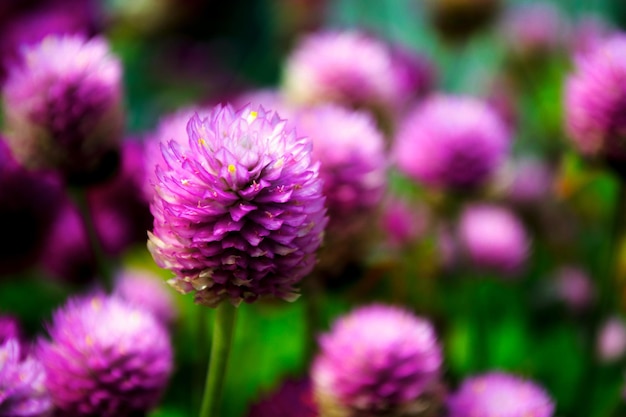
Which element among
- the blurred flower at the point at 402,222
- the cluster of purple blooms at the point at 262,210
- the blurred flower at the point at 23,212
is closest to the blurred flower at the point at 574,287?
the cluster of purple blooms at the point at 262,210

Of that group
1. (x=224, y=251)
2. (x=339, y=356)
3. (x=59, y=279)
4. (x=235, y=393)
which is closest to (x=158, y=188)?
(x=224, y=251)

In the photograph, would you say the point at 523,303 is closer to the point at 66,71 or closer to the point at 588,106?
the point at 588,106

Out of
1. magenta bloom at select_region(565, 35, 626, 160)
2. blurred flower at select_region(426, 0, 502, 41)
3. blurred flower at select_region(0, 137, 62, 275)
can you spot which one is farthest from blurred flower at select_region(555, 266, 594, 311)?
blurred flower at select_region(0, 137, 62, 275)

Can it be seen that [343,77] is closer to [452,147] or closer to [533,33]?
[452,147]

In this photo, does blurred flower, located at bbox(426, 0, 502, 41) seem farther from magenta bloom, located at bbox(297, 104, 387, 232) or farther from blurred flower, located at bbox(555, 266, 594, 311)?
magenta bloom, located at bbox(297, 104, 387, 232)

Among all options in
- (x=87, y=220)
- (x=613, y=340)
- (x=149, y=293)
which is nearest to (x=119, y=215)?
(x=149, y=293)

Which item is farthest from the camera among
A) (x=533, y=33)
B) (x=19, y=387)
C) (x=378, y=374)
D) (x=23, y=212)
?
(x=533, y=33)

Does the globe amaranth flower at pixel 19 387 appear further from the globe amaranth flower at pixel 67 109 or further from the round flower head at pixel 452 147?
the round flower head at pixel 452 147
